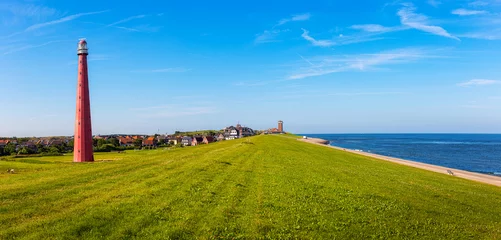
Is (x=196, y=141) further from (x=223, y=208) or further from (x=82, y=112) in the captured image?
(x=223, y=208)

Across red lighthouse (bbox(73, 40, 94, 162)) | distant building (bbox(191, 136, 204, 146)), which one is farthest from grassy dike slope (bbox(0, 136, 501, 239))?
distant building (bbox(191, 136, 204, 146))

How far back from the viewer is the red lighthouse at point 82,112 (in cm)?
3288

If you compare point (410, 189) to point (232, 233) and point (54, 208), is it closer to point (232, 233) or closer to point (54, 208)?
point (232, 233)

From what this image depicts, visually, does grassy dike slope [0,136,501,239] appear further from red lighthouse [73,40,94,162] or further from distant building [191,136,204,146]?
distant building [191,136,204,146]

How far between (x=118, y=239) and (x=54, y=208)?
410 centimetres

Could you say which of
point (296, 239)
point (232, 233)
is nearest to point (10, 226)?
point (232, 233)

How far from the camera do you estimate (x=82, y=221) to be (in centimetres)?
1036

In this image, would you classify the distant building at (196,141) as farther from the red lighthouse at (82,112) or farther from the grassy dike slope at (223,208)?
the grassy dike slope at (223,208)

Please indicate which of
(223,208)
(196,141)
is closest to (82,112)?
(223,208)

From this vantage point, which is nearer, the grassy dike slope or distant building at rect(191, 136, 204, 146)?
the grassy dike slope

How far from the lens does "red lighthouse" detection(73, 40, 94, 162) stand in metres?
32.9

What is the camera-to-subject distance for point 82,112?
32938 mm

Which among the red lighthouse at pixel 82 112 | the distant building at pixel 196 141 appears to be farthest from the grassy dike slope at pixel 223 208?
the distant building at pixel 196 141

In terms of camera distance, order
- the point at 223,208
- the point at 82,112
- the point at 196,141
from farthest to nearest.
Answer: the point at 196,141 → the point at 82,112 → the point at 223,208
